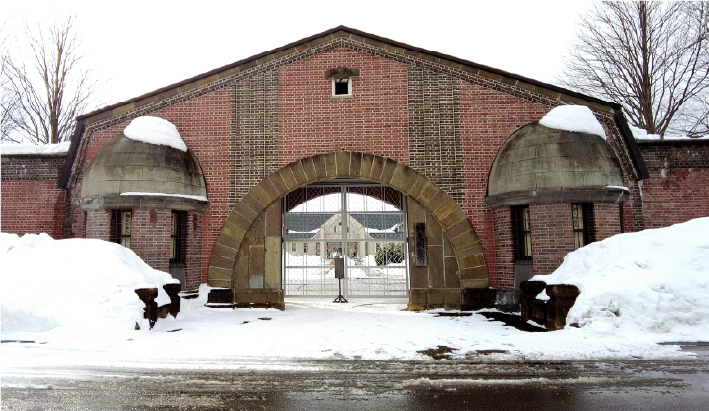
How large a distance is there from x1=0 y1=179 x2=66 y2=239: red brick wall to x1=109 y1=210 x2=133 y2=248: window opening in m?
2.43

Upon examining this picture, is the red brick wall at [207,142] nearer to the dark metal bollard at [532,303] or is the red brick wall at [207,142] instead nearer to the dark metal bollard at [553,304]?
the dark metal bollard at [532,303]

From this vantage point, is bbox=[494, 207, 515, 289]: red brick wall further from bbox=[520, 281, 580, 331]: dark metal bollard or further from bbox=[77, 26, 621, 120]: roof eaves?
bbox=[77, 26, 621, 120]: roof eaves

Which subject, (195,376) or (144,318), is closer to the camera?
(195,376)

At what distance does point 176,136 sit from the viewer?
10.6 m

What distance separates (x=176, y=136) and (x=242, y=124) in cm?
158

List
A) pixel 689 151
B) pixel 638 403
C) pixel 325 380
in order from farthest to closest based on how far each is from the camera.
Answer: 1. pixel 689 151
2. pixel 325 380
3. pixel 638 403

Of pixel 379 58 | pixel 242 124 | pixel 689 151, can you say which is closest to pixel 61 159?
pixel 242 124

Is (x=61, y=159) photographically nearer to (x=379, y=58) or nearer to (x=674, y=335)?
(x=379, y=58)

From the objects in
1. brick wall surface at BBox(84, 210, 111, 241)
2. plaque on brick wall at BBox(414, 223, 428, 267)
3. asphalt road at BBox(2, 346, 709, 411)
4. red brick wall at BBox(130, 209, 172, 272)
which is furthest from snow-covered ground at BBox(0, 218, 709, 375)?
plaque on brick wall at BBox(414, 223, 428, 267)

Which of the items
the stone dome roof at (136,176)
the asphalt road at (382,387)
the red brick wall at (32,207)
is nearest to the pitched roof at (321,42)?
the red brick wall at (32,207)

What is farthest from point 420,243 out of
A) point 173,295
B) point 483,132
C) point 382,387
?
point 382,387

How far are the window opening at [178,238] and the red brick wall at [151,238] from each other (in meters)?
0.51

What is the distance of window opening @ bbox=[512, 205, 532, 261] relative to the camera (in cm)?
994

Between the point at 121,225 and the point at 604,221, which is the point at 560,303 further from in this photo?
the point at 121,225
